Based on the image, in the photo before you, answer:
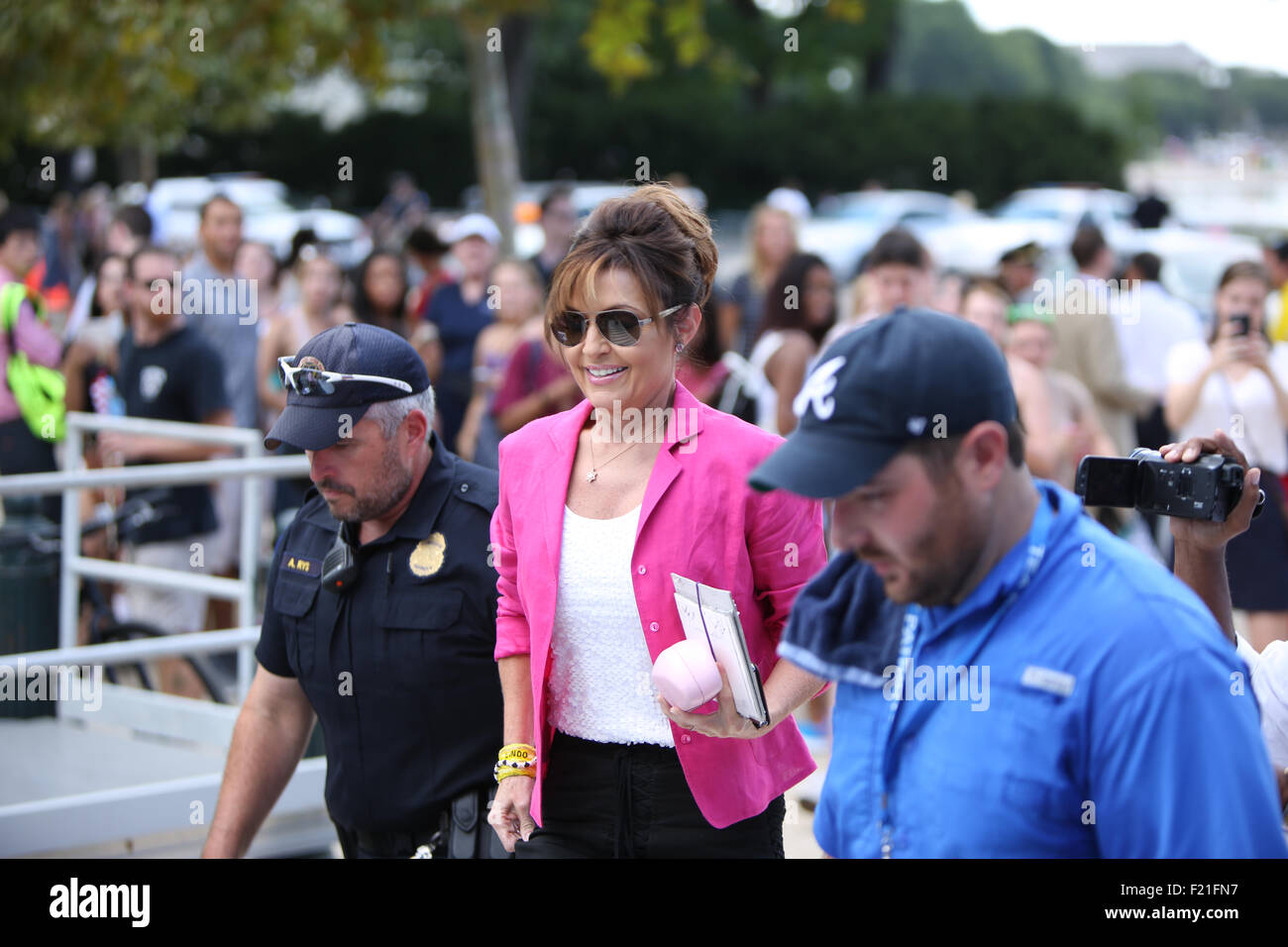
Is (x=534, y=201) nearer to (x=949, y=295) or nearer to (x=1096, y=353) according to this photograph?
(x=949, y=295)

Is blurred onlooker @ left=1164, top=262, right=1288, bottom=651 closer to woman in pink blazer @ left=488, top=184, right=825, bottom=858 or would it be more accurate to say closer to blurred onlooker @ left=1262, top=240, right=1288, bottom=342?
blurred onlooker @ left=1262, top=240, right=1288, bottom=342

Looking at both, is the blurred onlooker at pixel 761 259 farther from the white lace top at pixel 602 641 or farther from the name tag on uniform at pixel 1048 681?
the name tag on uniform at pixel 1048 681

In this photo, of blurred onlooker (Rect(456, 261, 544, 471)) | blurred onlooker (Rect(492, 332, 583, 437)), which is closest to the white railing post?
blurred onlooker (Rect(492, 332, 583, 437))

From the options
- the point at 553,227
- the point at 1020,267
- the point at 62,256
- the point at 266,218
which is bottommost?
the point at 1020,267

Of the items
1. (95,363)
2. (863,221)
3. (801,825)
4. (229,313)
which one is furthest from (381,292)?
(863,221)

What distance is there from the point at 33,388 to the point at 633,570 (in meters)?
5.17

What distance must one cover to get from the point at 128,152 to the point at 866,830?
1360 inches

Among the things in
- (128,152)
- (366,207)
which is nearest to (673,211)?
(128,152)

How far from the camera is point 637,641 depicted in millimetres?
2926

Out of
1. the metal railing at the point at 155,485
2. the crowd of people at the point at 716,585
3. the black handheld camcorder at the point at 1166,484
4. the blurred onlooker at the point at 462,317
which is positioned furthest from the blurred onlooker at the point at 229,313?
the black handheld camcorder at the point at 1166,484

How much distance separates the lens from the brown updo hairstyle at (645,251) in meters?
2.97

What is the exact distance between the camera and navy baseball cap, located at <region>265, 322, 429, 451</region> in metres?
3.27

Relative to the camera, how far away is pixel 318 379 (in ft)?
10.8

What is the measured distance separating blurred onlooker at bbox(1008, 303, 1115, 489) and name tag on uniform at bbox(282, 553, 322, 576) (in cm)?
383
